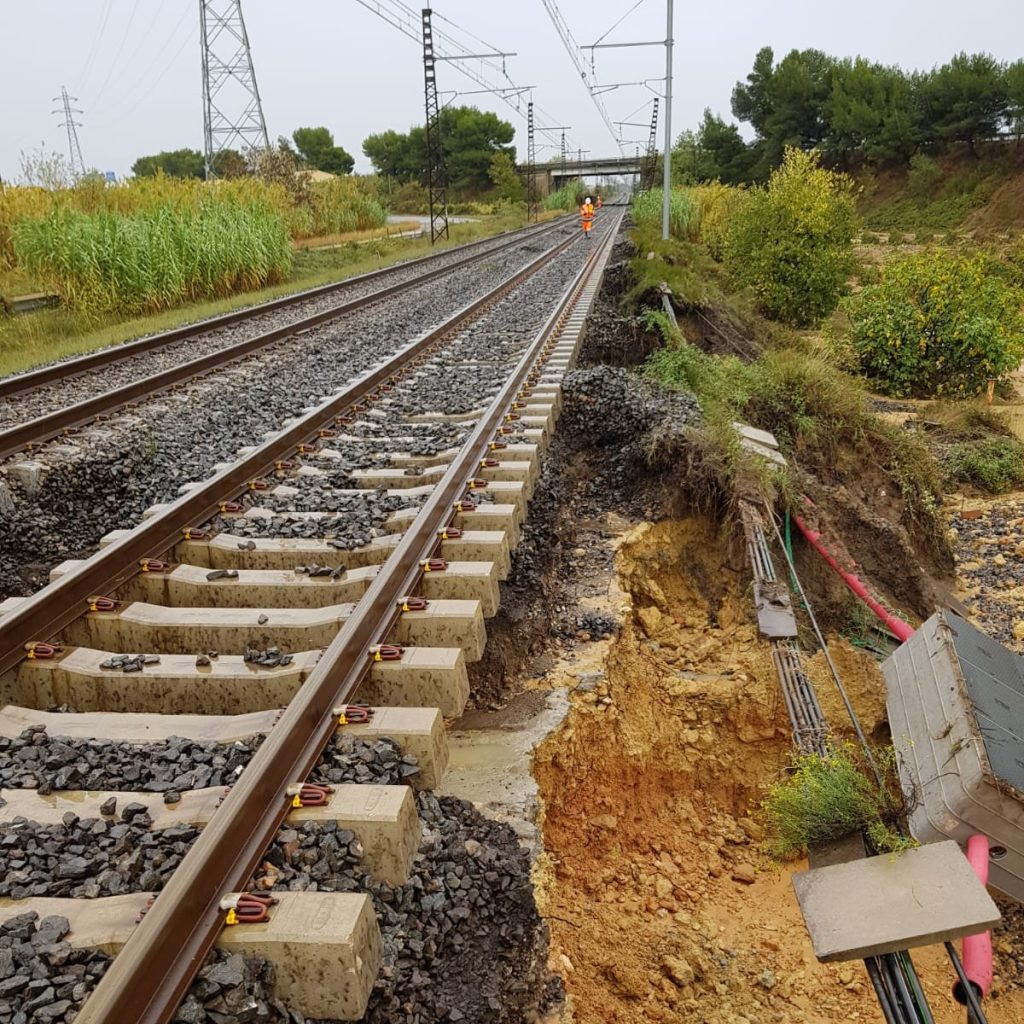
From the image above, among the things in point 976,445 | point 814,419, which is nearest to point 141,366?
point 814,419

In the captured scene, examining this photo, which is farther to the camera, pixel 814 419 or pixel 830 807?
pixel 814 419

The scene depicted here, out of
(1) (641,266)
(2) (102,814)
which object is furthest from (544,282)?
(2) (102,814)

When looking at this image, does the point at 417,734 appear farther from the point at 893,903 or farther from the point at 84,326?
the point at 84,326

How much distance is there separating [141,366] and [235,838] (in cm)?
820

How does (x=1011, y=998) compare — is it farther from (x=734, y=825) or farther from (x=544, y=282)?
(x=544, y=282)

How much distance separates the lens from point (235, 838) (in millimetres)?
2090

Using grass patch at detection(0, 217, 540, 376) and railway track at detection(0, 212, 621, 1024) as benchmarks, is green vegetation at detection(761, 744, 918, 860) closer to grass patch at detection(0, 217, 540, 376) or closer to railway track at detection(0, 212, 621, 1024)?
railway track at detection(0, 212, 621, 1024)

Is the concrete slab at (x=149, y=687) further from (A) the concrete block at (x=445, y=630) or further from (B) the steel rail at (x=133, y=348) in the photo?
(B) the steel rail at (x=133, y=348)

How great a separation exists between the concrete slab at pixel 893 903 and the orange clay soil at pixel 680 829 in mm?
603

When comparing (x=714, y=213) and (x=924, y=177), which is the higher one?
(x=924, y=177)

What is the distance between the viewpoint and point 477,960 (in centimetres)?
223

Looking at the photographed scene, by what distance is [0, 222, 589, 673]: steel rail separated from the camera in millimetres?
3105

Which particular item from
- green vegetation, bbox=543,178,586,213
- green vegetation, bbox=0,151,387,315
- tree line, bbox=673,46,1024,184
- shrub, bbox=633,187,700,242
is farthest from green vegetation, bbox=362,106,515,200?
green vegetation, bbox=0,151,387,315

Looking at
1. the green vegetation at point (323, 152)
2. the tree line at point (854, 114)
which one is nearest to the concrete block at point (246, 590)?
the tree line at point (854, 114)
